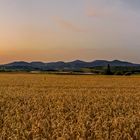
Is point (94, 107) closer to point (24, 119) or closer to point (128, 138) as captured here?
point (24, 119)

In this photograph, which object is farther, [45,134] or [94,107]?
[94,107]

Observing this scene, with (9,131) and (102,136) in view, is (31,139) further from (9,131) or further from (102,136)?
(102,136)

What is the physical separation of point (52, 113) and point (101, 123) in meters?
2.76

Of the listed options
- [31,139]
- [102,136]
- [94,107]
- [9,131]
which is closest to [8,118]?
[9,131]

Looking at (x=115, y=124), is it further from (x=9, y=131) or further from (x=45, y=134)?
(x=9, y=131)

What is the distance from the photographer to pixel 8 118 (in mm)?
11664

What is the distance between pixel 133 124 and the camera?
1051 cm

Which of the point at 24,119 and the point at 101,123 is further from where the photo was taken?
the point at 24,119

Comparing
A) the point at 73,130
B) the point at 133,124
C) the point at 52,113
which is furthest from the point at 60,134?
the point at 52,113

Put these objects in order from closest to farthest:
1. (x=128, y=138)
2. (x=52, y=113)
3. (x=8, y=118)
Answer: (x=128, y=138), (x=8, y=118), (x=52, y=113)

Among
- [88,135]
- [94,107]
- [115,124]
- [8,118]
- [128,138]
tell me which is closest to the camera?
[128,138]

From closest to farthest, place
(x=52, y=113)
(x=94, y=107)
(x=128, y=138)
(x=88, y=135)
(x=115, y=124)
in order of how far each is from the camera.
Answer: (x=128, y=138) < (x=88, y=135) < (x=115, y=124) < (x=52, y=113) < (x=94, y=107)

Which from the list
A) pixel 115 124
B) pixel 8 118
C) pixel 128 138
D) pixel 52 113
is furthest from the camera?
pixel 52 113

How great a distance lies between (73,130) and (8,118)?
2.92 metres
